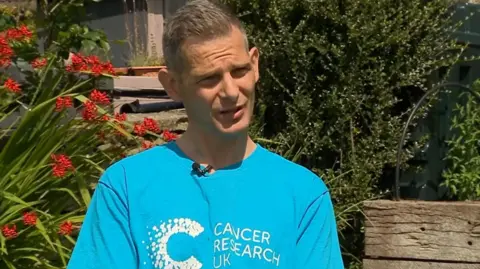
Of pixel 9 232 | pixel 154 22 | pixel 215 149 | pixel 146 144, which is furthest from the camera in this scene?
pixel 154 22

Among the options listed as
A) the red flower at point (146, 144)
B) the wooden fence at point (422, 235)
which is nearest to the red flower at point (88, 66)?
the red flower at point (146, 144)

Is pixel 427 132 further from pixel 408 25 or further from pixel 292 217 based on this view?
pixel 292 217

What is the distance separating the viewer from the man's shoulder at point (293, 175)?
6.51ft

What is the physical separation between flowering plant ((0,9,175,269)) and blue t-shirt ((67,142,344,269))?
5.05 ft

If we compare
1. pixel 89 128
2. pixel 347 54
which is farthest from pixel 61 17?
pixel 347 54

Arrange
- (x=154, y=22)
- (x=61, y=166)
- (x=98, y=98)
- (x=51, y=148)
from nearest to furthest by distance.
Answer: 1. (x=61, y=166)
2. (x=51, y=148)
3. (x=98, y=98)
4. (x=154, y=22)

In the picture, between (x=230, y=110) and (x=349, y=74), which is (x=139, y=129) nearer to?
(x=349, y=74)

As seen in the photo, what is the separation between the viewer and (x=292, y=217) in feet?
6.33

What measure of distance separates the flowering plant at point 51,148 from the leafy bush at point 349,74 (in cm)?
92

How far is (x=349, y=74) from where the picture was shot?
4.62 m

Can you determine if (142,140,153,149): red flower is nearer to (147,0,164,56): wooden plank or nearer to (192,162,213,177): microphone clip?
(192,162,213,177): microphone clip

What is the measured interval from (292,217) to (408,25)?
2.91 m

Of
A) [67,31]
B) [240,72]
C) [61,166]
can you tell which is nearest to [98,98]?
[61,166]

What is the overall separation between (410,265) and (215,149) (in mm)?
2308
